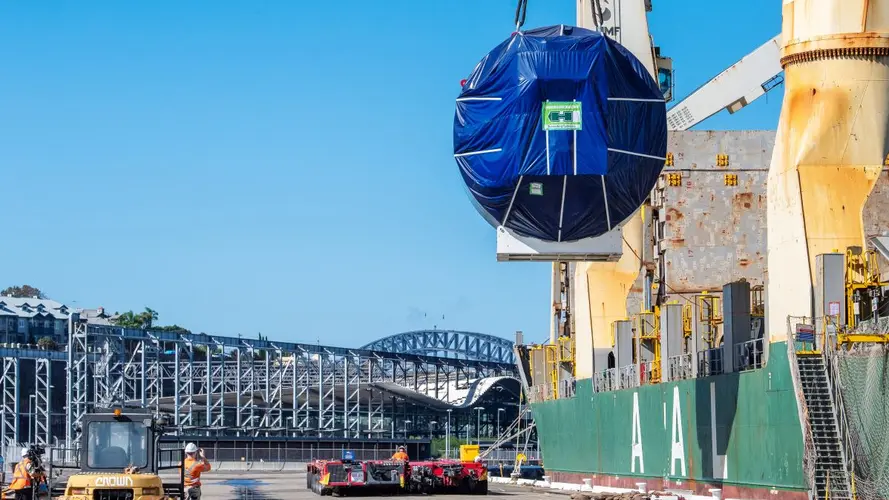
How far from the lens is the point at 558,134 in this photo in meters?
31.8

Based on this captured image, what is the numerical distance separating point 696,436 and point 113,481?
22.1m

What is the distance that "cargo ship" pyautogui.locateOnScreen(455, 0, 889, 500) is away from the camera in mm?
30078

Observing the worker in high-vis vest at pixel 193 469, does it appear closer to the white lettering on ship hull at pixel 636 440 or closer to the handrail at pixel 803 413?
the handrail at pixel 803 413

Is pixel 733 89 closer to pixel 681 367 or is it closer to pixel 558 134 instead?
pixel 681 367

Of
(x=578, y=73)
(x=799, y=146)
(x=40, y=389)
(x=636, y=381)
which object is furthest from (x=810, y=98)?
(x=40, y=389)

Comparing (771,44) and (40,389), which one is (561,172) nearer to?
(771,44)

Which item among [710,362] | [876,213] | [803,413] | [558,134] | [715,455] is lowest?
[715,455]

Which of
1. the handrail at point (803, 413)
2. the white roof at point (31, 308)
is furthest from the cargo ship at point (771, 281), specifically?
the white roof at point (31, 308)

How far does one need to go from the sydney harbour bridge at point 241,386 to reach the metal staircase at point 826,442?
259 ft

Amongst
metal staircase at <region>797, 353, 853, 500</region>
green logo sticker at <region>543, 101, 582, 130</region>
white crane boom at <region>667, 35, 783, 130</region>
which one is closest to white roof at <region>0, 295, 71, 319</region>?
white crane boom at <region>667, 35, 783, 130</region>

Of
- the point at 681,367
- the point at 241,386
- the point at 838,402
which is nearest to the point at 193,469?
the point at 838,402

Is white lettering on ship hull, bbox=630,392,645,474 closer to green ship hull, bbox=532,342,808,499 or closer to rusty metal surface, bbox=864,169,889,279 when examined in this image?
green ship hull, bbox=532,342,808,499

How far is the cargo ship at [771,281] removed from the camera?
98.7 feet

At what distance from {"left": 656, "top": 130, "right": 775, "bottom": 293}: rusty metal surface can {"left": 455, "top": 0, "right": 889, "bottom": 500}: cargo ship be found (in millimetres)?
56
